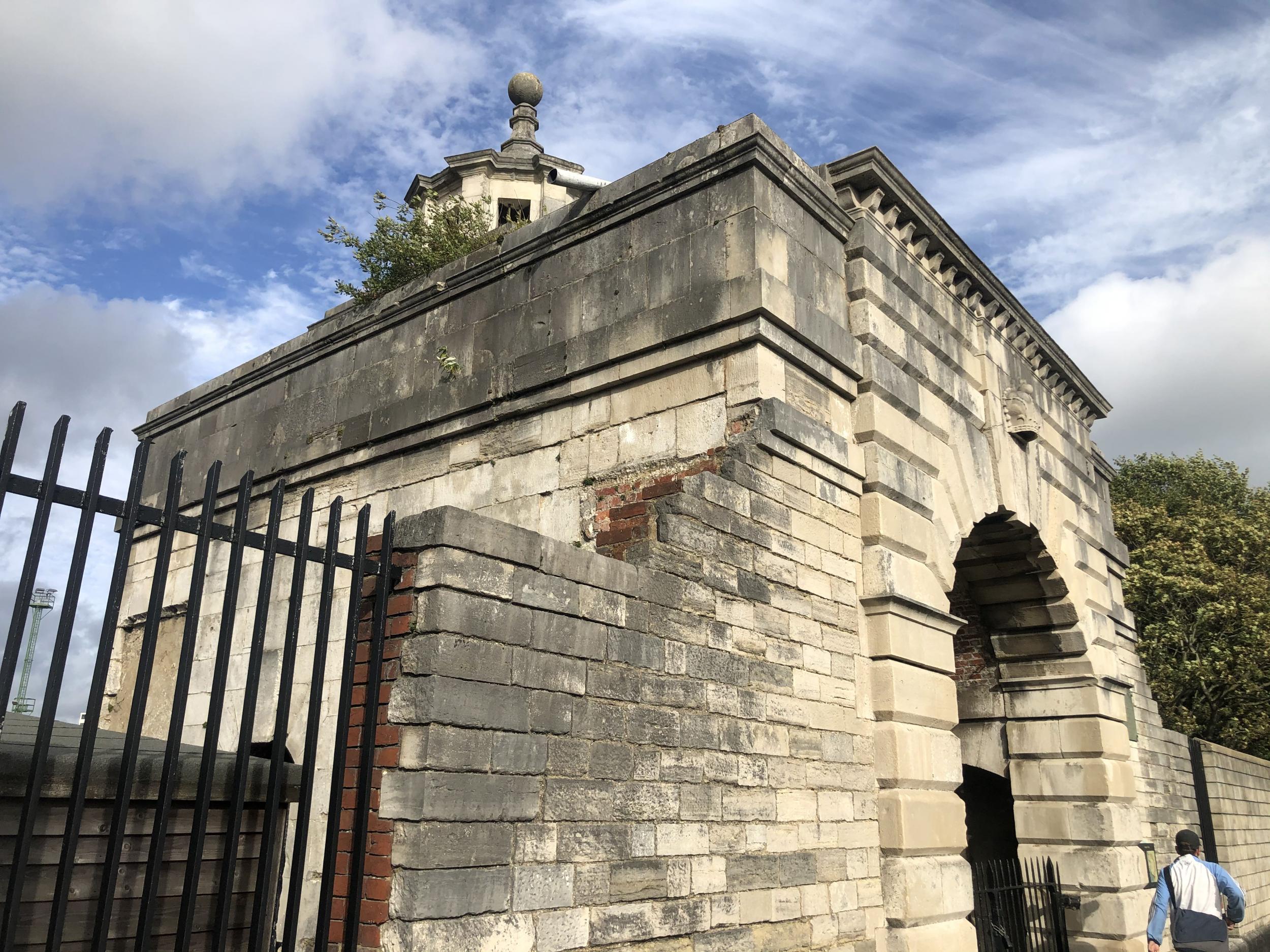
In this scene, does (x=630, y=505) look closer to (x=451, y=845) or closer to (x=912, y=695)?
(x=912, y=695)

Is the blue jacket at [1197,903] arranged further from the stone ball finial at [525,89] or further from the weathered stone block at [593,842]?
the stone ball finial at [525,89]

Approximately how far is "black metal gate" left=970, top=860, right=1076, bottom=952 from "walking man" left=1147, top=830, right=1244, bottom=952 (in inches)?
54.7

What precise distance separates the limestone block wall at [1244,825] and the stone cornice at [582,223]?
11.0m

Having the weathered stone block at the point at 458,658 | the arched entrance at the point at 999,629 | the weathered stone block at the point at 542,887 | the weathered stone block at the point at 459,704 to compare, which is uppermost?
the arched entrance at the point at 999,629

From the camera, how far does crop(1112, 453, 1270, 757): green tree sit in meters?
21.4

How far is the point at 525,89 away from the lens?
2419cm

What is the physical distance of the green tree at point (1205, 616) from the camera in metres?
21.4

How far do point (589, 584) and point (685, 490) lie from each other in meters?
0.94

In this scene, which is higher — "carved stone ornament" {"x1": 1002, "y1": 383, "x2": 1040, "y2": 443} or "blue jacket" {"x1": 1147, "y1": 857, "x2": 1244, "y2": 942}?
"carved stone ornament" {"x1": 1002, "y1": 383, "x2": 1040, "y2": 443}

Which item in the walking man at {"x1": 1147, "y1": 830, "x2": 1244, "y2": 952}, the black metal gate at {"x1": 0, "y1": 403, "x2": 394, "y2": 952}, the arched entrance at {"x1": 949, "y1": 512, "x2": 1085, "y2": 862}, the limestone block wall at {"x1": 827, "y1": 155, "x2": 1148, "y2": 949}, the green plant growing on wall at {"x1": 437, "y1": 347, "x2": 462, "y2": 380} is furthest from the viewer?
the arched entrance at {"x1": 949, "y1": 512, "x2": 1085, "y2": 862}

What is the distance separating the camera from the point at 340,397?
915 centimetres

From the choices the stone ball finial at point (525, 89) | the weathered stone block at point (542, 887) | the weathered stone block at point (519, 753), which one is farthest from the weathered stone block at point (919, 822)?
the stone ball finial at point (525, 89)

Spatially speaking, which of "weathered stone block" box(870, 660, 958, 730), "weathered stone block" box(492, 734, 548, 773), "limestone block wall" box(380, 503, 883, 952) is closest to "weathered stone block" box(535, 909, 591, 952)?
"limestone block wall" box(380, 503, 883, 952)

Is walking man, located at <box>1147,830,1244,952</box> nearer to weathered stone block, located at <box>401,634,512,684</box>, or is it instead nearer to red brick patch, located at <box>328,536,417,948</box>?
weathered stone block, located at <box>401,634,512,684</box>
